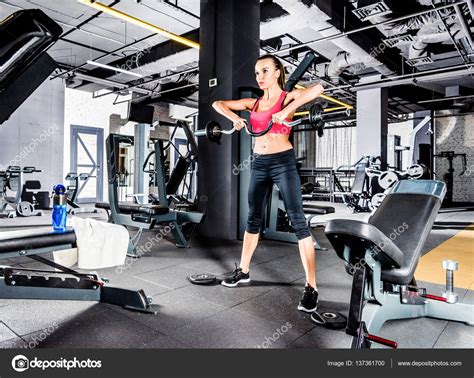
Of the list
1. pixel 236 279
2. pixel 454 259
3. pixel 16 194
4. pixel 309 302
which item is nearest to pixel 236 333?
pixel 309 302

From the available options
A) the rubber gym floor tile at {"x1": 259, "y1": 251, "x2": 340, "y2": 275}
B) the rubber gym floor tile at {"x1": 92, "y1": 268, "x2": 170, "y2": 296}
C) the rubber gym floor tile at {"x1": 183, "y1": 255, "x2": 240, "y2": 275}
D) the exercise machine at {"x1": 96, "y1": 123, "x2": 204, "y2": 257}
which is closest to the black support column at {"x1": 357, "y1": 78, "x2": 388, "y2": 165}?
the rubber gym floor tile at {"x1": 259, "y1": 251, "x2": 340, "y2": 275}

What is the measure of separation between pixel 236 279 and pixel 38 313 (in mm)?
1183

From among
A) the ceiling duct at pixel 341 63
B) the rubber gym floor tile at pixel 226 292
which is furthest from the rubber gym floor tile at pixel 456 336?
the ceiling duct at pixel 341 63

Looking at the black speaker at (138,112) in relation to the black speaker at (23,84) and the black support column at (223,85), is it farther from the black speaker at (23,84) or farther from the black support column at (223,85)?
the black speaker at (23,84)

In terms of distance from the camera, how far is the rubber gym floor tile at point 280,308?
178cm

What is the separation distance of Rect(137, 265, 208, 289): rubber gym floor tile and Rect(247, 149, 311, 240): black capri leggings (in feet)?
2.40

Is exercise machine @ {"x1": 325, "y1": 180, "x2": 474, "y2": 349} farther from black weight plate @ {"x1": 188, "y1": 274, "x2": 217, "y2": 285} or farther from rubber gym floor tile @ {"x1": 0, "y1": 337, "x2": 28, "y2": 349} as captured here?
rubber gym floor tile @ {"x1": 0, "y1": 337, "x2": 28, "y2": 349}

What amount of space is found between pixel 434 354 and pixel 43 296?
1836 millimetres

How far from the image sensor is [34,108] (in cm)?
900

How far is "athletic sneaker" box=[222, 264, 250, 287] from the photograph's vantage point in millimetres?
2338

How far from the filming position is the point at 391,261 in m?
1.49

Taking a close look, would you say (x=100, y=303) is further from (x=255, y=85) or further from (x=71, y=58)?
(x=71, y=58)

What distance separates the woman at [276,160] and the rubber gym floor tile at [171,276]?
35cm

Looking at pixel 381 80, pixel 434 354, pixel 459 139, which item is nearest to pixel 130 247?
pixel 434 354
